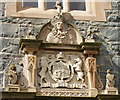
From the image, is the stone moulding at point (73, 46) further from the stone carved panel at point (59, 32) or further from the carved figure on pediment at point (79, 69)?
the carved figure on pediment at point (79, 69)

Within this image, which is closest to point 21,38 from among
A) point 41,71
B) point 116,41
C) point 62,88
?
point 41,71

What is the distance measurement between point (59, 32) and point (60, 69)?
91 centimetres

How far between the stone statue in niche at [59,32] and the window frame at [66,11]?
23 cm

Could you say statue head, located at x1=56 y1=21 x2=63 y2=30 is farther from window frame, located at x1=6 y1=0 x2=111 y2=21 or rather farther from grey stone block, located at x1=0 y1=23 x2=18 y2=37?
grey stone block, located at x1=0 y1=23 x2=18 y2=37

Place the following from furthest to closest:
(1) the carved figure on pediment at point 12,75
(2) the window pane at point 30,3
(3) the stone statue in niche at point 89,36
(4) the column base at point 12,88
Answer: (2) the window pane at point 30,3 → (3) the stone statue in niche at point 89,36 → (1) the carved figure on pediment at point 12,75 → (4) the column base at point 12,88

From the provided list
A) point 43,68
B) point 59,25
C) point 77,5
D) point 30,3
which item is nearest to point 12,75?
point 43,68

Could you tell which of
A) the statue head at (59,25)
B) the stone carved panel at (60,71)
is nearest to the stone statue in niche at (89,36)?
the stone carved panel at (60,71)

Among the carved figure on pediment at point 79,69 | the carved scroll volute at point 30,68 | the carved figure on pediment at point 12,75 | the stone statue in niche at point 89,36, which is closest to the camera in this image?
the carved figure on pediment at point 12,75

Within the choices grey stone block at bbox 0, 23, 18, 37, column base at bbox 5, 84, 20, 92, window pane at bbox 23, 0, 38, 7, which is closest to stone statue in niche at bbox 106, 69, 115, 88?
column base at bbox 5, 84, 20, 92

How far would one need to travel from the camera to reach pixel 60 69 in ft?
28.6

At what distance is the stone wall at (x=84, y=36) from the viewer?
8797 millimetres

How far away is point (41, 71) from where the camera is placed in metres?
8.64

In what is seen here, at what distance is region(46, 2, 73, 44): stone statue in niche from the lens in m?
9.06

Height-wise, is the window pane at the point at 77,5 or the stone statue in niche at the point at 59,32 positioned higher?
the window pane at the point at 77,5
